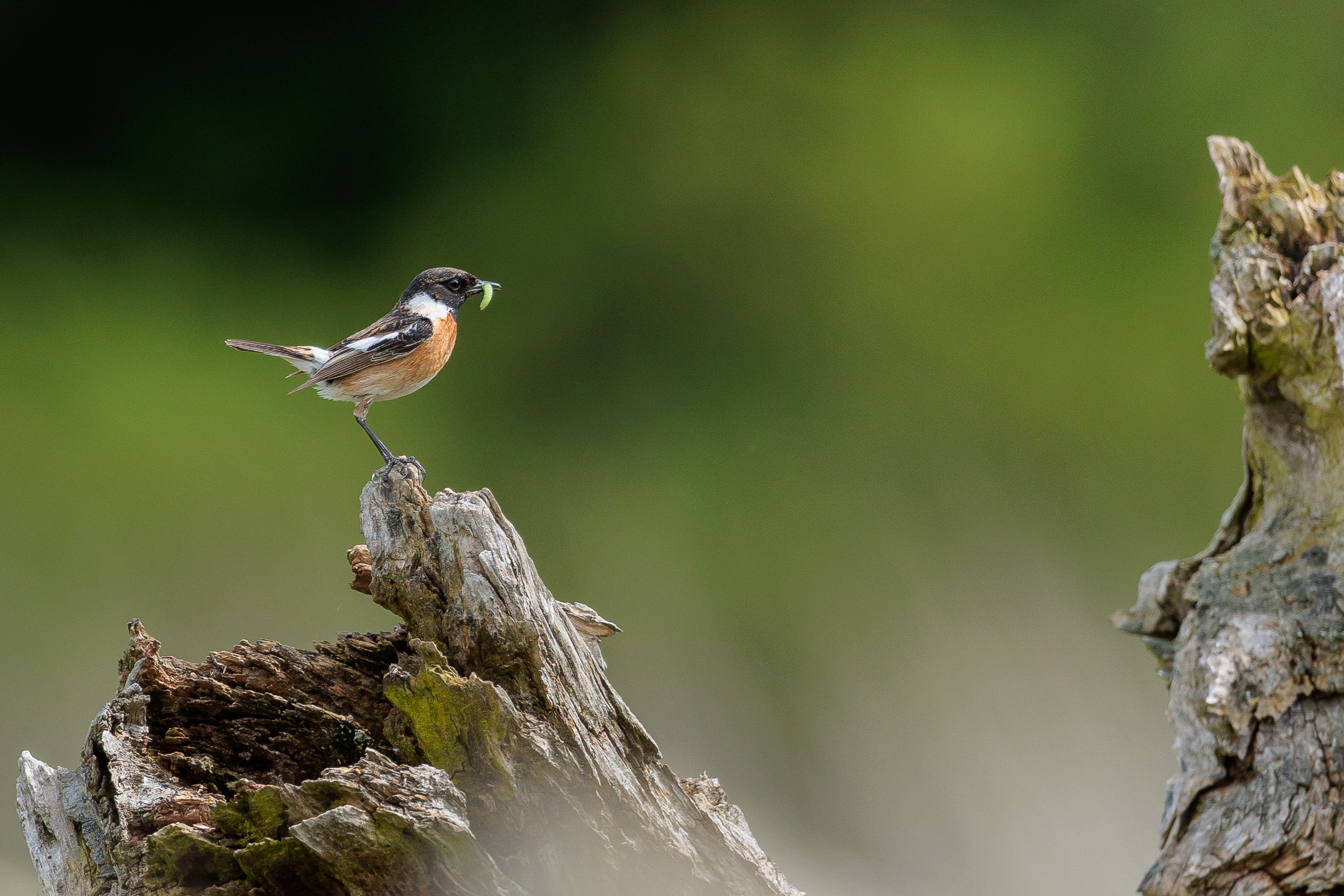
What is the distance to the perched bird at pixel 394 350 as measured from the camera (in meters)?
2.55

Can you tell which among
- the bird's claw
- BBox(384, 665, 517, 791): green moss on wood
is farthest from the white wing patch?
BBox(384, 665, 517, 791): green moss on wood

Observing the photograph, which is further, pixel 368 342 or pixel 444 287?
pixel 444 287

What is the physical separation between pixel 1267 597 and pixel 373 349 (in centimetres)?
199

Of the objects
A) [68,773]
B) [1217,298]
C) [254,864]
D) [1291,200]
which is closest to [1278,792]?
[1217,298]

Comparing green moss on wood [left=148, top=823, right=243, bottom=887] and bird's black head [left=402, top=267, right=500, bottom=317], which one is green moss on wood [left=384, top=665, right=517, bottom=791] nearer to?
green moss on wood [left=148, top=823, right=243, bottom=887]

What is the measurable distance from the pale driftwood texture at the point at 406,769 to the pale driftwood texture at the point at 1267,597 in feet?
2.30

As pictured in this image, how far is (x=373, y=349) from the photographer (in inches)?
100

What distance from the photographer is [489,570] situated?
174cm

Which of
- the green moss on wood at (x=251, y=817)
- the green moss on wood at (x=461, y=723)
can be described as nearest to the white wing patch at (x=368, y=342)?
the green moss on wood at (x=461, y=723)

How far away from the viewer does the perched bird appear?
2551 mm

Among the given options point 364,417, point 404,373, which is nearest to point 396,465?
point 404,373

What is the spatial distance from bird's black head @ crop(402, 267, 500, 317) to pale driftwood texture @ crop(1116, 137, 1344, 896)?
1.88 meters

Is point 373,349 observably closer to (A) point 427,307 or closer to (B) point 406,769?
(A) point 427,307

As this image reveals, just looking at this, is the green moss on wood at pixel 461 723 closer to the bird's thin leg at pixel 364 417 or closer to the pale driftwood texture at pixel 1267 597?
the pale driftwood texture at pixel 1267 597
